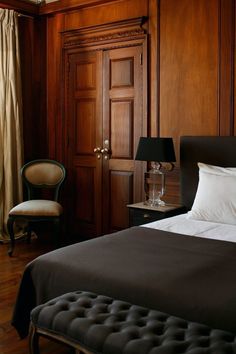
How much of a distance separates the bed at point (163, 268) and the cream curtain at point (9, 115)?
229cm

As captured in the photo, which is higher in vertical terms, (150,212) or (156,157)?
(156,157)

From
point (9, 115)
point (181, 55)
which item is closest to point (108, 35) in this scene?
point (181, 55)

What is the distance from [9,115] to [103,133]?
107 centimetres

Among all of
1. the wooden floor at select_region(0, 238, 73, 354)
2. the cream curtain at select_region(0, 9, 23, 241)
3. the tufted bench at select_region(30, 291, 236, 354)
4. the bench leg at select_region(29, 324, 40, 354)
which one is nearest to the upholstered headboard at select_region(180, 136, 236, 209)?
the wooden floor at select_region(0, 238, 73, 354)

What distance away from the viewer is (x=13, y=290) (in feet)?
11.2

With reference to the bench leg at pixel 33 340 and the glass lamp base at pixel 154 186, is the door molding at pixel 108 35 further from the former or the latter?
the bench leg at pixel 33 340

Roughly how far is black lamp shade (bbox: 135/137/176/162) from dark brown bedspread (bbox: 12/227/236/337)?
1157 mm

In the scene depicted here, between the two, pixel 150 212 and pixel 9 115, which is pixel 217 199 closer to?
pixel 150 212

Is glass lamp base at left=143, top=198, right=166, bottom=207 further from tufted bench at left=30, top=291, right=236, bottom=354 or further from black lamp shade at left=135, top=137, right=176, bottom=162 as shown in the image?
tufted bench at left=30, top=291, right=236, bottom=354

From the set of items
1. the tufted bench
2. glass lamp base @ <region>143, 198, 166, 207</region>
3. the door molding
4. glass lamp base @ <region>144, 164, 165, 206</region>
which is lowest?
the tufted bench

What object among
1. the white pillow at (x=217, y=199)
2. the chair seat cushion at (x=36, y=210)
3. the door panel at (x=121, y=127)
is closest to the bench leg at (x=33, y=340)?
the white pillow at (x=217, y=199)

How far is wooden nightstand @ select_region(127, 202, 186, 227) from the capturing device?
3.80 meters

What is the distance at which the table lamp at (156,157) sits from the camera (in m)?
3.85

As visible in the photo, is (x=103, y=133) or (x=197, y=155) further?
(x=103, y=133)
